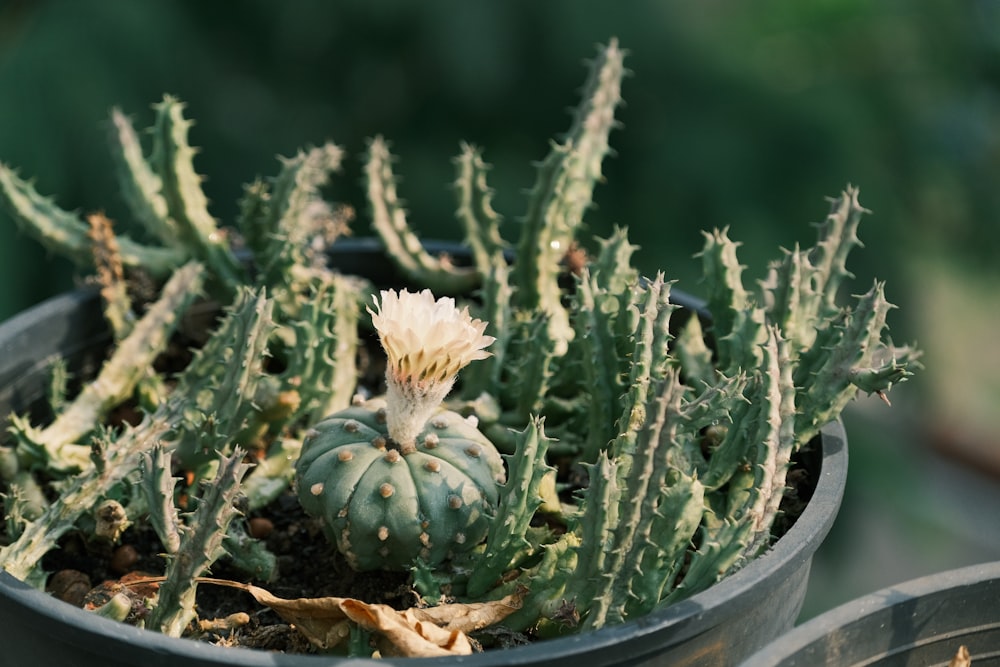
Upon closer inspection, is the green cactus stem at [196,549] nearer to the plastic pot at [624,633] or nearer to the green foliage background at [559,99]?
the plastic pot at [624,633]

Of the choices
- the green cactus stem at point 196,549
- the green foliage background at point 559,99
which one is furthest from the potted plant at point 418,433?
the green foliage background at point 559,99

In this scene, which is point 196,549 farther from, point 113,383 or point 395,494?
point 113,383

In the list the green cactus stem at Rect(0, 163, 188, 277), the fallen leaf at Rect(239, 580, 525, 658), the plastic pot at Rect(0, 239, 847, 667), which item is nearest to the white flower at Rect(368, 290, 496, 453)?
the fallen leaf at Rect(239, 580, 525, 658)

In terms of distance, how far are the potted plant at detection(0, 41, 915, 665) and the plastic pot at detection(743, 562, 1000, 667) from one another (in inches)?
3.3

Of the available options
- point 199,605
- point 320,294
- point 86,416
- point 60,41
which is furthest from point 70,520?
point 60,41

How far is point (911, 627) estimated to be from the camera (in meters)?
1.26

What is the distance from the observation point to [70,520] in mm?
1456

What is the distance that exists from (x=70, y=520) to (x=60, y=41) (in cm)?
186

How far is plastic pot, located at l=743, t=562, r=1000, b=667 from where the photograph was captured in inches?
45.2

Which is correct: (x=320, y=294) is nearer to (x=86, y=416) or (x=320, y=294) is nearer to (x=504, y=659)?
(x=86, y=416)

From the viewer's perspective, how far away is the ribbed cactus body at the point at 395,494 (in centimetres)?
137

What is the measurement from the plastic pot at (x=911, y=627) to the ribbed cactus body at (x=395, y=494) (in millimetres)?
422

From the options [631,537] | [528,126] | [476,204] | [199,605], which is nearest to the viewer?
[631,537]

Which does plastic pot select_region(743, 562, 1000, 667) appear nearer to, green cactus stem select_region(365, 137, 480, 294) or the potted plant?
the potted plant
